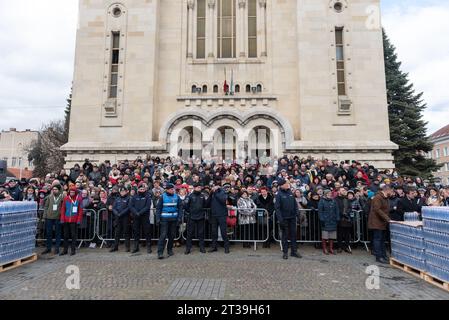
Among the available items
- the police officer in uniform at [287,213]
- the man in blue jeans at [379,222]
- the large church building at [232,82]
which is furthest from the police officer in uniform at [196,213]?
the large church building at [232,82]

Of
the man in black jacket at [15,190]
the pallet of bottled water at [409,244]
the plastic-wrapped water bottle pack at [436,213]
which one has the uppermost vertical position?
the man in black jacket at [15,190]

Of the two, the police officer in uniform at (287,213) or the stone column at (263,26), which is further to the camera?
the stone column at (263,26)

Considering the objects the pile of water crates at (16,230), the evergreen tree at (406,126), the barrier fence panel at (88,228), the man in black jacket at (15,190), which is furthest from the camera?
the evergreen tree at (406,126)

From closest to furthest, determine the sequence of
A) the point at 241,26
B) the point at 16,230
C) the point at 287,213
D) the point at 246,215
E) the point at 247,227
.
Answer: the point at 16,230 → the point at 287,213 → the point at 246,215 → the point at 247,227 → the point at 241,26

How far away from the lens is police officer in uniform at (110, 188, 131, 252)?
9.83 metres

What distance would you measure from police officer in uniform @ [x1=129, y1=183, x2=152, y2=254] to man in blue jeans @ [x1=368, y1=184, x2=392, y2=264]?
6.12 meters

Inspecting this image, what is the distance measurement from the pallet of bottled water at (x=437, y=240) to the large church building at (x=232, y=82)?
11.5m

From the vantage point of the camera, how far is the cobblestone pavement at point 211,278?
578cm

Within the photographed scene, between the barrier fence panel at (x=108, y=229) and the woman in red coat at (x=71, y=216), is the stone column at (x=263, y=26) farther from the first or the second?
the woman in red coat at (x=71, y=216)

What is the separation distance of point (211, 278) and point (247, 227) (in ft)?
12.6

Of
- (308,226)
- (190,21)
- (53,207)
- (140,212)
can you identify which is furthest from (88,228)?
(190,21)

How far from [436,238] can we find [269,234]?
15.6ft

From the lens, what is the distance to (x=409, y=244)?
7.67 meters

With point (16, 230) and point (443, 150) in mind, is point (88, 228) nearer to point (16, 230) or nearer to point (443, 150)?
point (16, 230)
